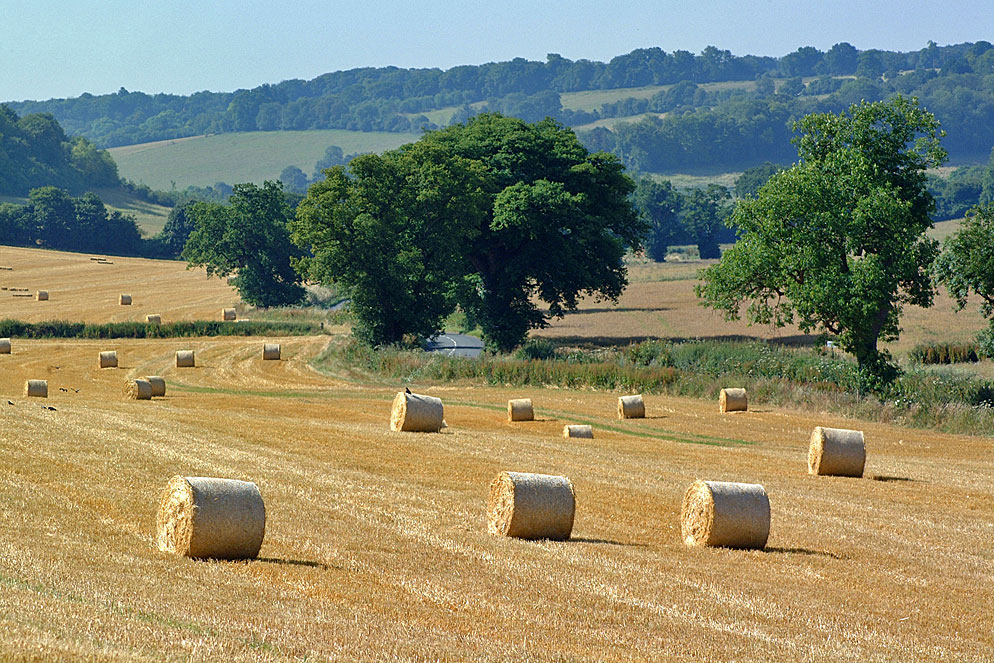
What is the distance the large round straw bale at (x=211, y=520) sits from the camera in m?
14.6

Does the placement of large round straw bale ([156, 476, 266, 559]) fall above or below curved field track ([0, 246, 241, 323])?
above

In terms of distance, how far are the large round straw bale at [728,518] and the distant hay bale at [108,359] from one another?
4465 cm

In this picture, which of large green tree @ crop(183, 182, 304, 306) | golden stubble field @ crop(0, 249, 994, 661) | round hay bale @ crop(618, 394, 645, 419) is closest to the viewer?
golden stubble field @ crop(0, 249, 994, 661)

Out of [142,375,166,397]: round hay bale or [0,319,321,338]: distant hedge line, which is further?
[0,319,321,338]: distant hedge line

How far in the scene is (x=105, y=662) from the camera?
29.6ft

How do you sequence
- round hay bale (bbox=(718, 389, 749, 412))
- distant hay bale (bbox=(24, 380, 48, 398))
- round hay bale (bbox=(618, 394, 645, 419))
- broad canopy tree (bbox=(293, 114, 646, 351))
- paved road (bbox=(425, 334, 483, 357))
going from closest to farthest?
round hay bale (bbox=(618, 394, 645, 419)), distant hay bale (bbox=(24, 380, 48, 398)), round hay bale (bbox=(718, 389, 749, 412)), broad canopy tree (bbox=(293, 114, 646, 351)), paved road (bbox=(425, 334, 483, 357))

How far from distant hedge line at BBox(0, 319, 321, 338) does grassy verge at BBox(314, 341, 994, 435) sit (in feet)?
48.1

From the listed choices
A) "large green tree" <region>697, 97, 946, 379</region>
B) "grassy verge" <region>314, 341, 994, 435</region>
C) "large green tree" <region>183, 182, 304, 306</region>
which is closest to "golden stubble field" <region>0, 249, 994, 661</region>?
"grassy verge" <region>314, 341, 994, 435</region>

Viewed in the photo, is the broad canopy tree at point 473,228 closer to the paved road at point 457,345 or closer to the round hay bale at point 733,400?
the paved road at point 457,345

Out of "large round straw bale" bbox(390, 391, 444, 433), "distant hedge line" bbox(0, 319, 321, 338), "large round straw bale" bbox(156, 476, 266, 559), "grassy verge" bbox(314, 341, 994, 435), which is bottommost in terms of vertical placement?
"distant hedge line" bbox(0, 319, 321, 338)

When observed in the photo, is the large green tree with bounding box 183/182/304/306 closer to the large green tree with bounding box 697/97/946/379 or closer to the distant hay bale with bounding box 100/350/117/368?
the distant hay bale with bounding box 100/350/117/368

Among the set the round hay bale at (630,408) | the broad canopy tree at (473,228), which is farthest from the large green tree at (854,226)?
the broad canopy tree at (473,228)

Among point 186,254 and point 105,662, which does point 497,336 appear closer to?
point 186,254

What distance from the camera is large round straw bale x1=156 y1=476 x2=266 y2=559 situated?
14586 millimetres
